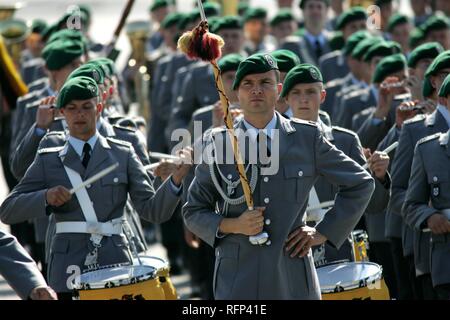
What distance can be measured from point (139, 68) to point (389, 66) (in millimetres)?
6918

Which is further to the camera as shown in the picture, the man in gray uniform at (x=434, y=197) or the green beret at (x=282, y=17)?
the green beret at (x=282, y=17)

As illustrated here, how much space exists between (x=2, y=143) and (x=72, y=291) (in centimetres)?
838

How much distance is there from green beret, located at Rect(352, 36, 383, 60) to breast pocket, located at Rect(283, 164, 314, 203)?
654cm

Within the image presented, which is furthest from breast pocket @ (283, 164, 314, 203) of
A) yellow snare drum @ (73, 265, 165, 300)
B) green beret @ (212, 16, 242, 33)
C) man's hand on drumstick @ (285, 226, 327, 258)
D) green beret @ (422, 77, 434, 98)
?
green beret @ (212, 16, 242, 33)

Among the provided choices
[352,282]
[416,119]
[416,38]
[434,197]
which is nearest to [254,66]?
[352,282]

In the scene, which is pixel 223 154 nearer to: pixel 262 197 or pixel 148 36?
pixel 262 197

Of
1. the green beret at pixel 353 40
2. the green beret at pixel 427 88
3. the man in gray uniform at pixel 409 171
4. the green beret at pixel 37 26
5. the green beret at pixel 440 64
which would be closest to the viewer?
the man in gray uniform at pixel 409 171

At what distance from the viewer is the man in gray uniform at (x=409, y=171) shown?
11422mm

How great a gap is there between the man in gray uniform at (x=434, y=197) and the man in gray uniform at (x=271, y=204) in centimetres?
142

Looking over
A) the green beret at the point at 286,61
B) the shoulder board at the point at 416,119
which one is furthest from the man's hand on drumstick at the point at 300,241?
the green beret at the point at 286,61

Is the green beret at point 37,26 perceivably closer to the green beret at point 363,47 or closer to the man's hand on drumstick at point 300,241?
the green beret at point 363,47

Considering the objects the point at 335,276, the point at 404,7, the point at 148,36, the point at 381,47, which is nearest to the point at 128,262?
the point at 335,276

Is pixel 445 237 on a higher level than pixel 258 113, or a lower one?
lower

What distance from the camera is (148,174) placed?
11.6 m
